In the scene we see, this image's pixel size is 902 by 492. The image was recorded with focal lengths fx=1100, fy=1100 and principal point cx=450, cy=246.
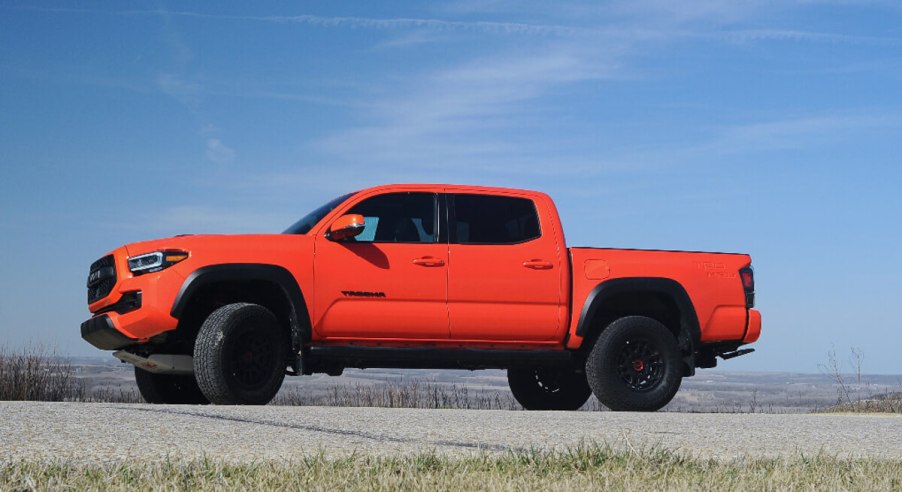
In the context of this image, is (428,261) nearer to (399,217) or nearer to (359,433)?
(399,217)

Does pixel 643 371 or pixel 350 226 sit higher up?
pixel 350 226

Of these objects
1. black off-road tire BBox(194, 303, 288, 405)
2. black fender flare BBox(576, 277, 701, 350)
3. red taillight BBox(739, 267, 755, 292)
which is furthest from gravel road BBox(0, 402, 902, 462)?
red taillight BBox(739, 267, 755, 292)

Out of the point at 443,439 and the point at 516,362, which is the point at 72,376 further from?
the point at 443,439

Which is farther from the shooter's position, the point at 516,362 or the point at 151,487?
the point at 516,362

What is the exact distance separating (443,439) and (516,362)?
353 cm

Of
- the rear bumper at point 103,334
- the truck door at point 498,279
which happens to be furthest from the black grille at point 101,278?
the truck door at point 498,279

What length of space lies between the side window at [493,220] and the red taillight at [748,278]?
84.8 inches

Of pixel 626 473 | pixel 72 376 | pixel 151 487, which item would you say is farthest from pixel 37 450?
pixel 72 376

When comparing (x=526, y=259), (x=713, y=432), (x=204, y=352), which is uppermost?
(x=526, y=259)

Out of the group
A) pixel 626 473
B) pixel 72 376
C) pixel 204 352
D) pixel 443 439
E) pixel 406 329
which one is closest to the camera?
pixel 626 473

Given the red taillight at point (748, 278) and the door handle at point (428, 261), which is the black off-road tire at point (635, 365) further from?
the door handle at point (428, 261)

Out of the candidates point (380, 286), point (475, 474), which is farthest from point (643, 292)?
point (475, 474)

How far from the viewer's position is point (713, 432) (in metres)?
7.55

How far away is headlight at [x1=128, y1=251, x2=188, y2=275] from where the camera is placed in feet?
30.8
